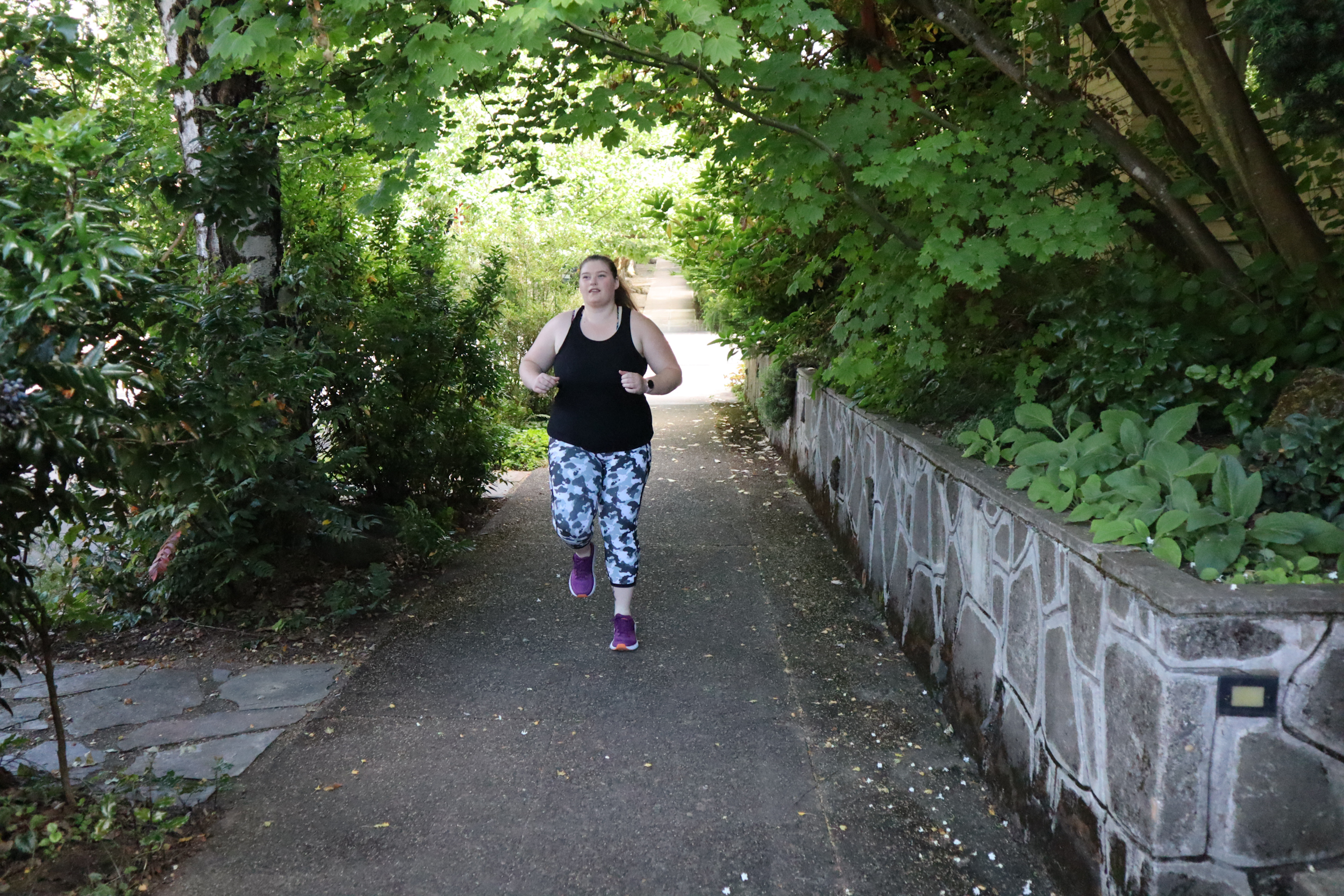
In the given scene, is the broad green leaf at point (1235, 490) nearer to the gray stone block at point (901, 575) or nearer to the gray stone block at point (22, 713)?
the gray stone block at point (901, 575)

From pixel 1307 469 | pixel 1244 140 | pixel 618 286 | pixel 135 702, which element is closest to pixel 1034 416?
pixel 1307 469

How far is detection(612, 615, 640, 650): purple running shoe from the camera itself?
480 centimetres

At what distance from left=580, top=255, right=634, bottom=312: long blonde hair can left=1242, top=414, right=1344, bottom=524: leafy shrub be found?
2.75 metres

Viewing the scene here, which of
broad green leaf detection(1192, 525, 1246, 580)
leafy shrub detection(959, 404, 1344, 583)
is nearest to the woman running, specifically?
leafy shrub detection(959, 404, 1344, 583)

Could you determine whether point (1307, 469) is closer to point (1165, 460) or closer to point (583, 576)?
point (1165, 460)

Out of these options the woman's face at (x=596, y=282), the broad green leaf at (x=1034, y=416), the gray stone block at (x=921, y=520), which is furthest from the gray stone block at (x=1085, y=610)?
the woman's face at (x=596, y=282)

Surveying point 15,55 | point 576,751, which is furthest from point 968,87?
point 15,55

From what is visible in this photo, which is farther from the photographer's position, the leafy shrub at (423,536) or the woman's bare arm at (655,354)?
the leafy shrub at (423,536)

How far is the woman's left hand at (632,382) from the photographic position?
14.8 feet

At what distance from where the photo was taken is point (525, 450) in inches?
397

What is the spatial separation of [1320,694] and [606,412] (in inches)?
119

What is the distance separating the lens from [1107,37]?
457 centimetres

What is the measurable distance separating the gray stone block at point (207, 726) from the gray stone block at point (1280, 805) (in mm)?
3366

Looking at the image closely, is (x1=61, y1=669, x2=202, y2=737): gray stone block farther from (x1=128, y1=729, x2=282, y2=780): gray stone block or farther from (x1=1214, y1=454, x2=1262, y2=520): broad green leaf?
(x1=1214, y1=454, x2=1262, y2=520): broad green leaf
